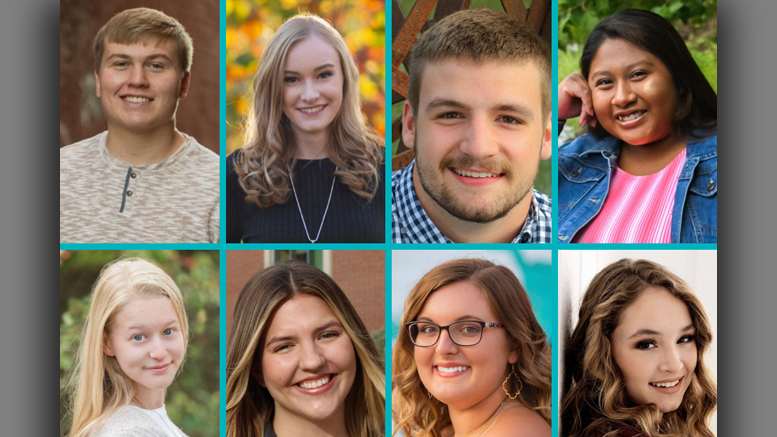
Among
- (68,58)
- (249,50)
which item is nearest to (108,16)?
(68,58)

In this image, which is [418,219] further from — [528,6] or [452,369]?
[528,6]

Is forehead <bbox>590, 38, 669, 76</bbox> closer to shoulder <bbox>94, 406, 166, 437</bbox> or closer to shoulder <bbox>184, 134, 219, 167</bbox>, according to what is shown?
shoulder <bbox>184, 134, 219, 167</bbox>

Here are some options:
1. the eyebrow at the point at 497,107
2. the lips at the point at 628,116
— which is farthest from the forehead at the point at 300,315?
the lips at the point at 628,116

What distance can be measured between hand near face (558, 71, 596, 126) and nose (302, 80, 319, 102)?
1220 mm

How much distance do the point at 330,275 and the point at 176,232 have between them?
806 mm

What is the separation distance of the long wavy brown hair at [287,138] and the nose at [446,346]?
0.79 meters

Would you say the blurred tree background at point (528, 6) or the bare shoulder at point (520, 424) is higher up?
the blurred tree background at point (528, 6)

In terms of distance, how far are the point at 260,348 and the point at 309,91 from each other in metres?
1.30

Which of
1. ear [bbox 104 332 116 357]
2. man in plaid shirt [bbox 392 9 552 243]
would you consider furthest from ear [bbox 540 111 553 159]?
ear [bbox 104 332 116 357]

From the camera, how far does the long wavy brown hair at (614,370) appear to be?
127 inches

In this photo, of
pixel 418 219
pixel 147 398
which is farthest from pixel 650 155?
pixel 147 398

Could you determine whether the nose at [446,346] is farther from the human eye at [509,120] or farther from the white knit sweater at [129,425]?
the white knit sweater at [129,425]

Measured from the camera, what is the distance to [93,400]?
3.28 m
